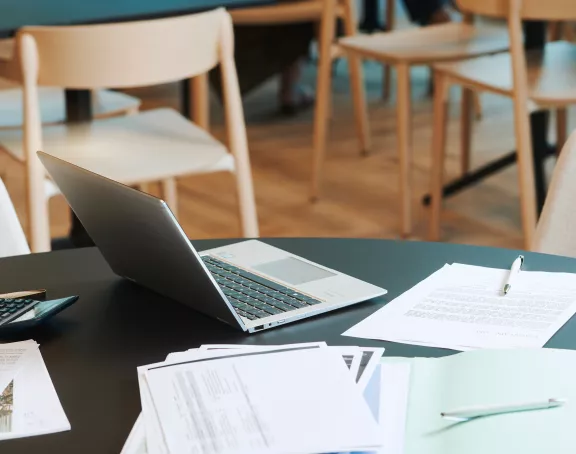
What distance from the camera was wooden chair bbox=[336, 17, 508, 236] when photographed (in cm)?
288

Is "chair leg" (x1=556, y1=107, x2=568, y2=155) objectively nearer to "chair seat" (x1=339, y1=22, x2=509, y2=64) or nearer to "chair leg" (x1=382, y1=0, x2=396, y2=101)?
"chair seat" (x1=339, y1=22, x2=509, y2=64)

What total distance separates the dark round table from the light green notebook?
0.17 feet

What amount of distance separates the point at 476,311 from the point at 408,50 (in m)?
2.13

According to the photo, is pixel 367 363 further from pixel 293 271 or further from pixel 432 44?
pixel 432 44

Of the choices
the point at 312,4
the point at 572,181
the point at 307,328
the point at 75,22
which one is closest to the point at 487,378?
the point at 307,328

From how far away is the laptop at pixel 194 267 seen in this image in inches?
34.5

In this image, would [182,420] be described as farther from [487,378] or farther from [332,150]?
[332,150]

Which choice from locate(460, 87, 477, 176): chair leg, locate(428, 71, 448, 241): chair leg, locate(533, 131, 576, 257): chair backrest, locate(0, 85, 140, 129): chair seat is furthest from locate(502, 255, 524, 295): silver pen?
locate(460, 87, 477, 176): chair leg

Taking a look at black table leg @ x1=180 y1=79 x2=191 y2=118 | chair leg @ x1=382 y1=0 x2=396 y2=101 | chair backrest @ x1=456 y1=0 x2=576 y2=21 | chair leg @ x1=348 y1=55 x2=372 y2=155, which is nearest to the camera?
chair backrest @ x1=456 y1=0 x2=576 y2=21

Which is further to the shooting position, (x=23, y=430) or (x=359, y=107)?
(x=359, y=107)

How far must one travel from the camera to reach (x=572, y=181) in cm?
123

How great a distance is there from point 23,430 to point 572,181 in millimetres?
763

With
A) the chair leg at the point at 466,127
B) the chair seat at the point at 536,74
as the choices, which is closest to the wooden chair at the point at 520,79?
the chair seat at the point at 536,74

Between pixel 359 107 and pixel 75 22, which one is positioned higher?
pixel 75 22
